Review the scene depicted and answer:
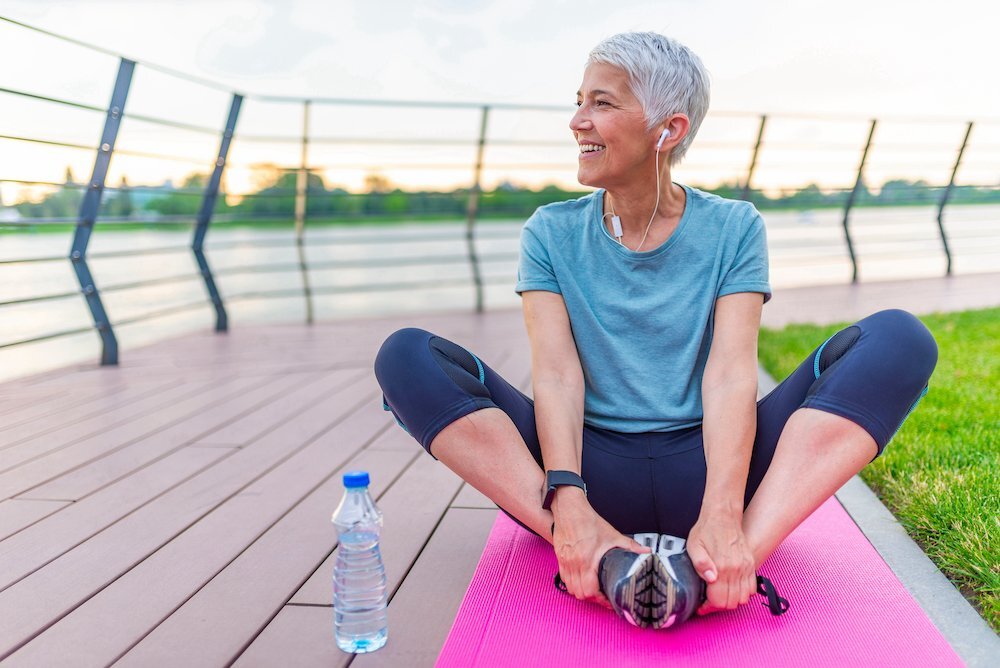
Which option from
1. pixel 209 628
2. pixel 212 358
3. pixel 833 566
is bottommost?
pixel 212 358

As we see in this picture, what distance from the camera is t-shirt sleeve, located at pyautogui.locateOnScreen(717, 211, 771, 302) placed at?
4.82 feet

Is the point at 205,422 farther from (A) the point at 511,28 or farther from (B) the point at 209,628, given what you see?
(A) the point at 511,28

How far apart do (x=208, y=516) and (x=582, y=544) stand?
96 centimetres

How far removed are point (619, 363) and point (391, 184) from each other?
3.73 m

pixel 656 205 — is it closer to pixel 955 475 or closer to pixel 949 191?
pixel 955 475

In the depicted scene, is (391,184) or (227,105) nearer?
(227,105)

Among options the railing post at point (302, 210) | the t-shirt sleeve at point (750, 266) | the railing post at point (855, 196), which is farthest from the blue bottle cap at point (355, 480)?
the railing post at point (855, 196)

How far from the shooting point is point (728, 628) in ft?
4.08

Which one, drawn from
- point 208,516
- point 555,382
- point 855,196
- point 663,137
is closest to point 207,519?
point 208,516

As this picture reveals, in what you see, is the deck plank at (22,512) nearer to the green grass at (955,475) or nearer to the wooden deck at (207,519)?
the wooden deck at (207,519)

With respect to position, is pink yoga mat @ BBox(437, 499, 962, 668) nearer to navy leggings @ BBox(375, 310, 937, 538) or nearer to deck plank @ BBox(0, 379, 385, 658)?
navy leggings @ BBox(375, 310, 937, 538)

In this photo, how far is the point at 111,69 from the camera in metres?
3.36

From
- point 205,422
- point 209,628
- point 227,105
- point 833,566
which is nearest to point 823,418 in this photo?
point 833,566

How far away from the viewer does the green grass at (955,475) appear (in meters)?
1.40
